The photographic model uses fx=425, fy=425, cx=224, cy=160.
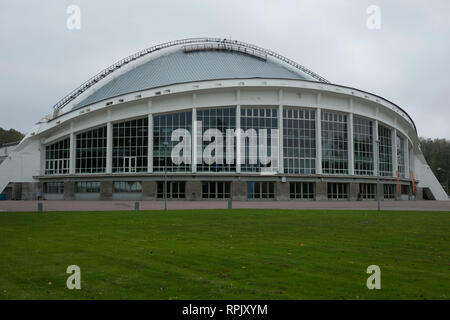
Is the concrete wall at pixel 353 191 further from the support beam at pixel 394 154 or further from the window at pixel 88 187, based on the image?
the window at pixel 88 187

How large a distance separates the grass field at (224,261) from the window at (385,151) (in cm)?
5331

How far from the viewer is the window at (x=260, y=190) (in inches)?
2371

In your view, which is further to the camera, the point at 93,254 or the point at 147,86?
the point at 147,86

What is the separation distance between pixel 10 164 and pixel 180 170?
96.5 ft

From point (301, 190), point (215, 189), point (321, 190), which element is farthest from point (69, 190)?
point (321, 190)

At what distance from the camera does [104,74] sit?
7625cm

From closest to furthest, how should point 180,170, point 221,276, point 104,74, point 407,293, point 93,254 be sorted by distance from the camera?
point 407,293 → point 221,276 → point 93,254 → point 180,170 → point 104,74

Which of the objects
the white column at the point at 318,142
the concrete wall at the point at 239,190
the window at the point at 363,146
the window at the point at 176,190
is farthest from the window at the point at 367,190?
the window at the point at 176,190

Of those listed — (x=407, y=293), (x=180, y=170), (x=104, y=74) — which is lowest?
(x=407, y=293)

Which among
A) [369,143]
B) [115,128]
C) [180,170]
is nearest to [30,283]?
[180,170]

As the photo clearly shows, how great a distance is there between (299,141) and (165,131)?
1991 cm

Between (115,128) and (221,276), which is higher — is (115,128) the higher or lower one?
the higher one

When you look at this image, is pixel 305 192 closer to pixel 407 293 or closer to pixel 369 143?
pixel 369 143

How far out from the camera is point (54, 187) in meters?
68.2
